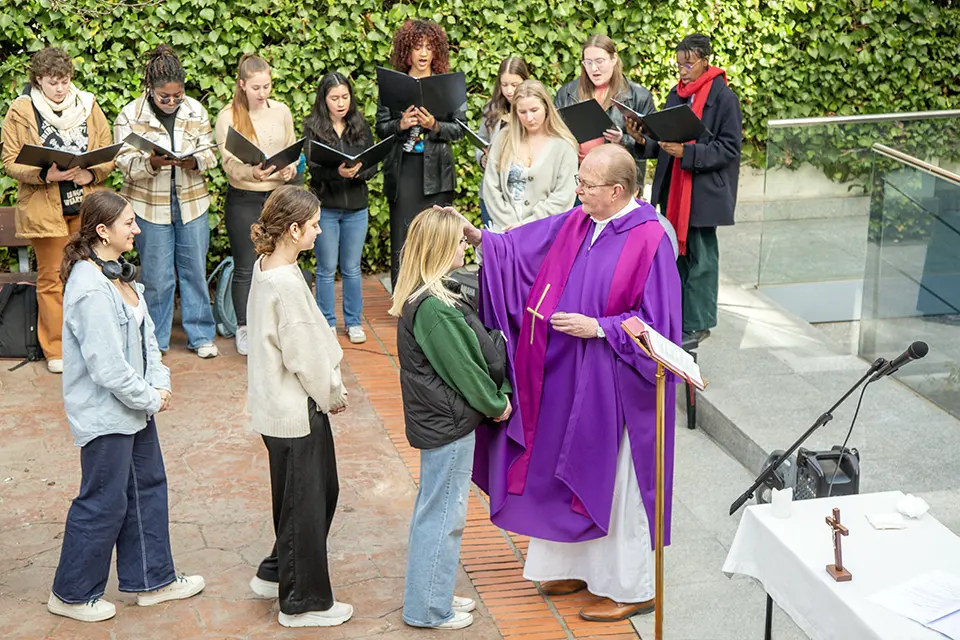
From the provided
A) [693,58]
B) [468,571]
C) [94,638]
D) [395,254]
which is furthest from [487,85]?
[94,638]

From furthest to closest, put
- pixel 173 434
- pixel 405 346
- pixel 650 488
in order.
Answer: pixel 173 434
pixel 650 488
pixel 405 346

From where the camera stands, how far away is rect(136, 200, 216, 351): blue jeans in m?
8.37

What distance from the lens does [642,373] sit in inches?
210

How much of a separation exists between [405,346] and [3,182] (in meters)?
5.27

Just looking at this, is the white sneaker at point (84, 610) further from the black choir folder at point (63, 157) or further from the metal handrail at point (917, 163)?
the metal handrail at point (917, 163)

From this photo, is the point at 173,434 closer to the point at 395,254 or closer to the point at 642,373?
the point at 395,254

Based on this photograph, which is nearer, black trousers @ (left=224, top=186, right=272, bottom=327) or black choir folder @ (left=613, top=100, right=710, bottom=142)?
black choir folder @ (left=613, top=100, right=710, bottom=142)

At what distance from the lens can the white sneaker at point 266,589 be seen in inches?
219

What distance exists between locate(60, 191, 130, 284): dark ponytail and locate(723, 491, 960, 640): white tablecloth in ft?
9.16

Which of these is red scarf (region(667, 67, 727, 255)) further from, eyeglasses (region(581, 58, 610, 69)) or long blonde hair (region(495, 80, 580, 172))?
long blonde hair (region(495, 80, 580, 172))

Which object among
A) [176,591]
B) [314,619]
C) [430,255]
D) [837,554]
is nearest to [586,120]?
[430,255]

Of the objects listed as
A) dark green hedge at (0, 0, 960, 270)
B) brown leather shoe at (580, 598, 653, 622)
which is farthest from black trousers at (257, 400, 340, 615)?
dark green hedge at (0, 0, 960, 270)

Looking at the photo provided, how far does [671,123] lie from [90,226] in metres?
3.78

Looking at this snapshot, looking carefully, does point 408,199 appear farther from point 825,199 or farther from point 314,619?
point 314,619
